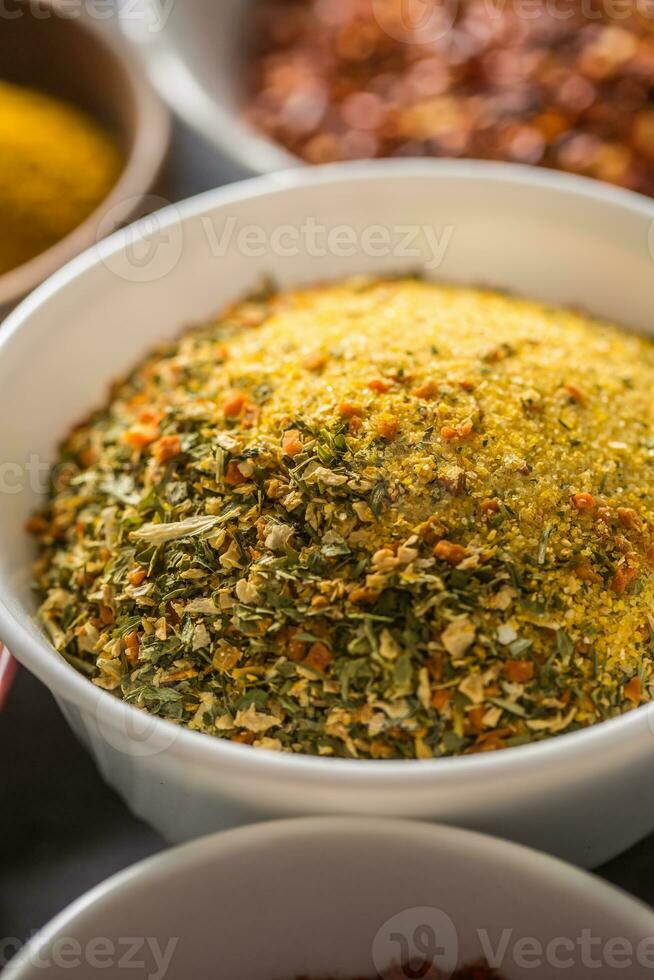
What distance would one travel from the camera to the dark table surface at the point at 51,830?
0.99 metres

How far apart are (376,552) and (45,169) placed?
90 centimetres

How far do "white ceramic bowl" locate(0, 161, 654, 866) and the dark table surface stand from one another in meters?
Answer: 0.07

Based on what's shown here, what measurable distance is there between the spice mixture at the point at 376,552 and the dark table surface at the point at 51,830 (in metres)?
0.20

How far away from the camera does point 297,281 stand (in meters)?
1.28

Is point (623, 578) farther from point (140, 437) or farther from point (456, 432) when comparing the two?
point (140, 437)

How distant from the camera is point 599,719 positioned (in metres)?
0.85

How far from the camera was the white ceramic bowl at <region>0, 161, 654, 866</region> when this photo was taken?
0.78 m
